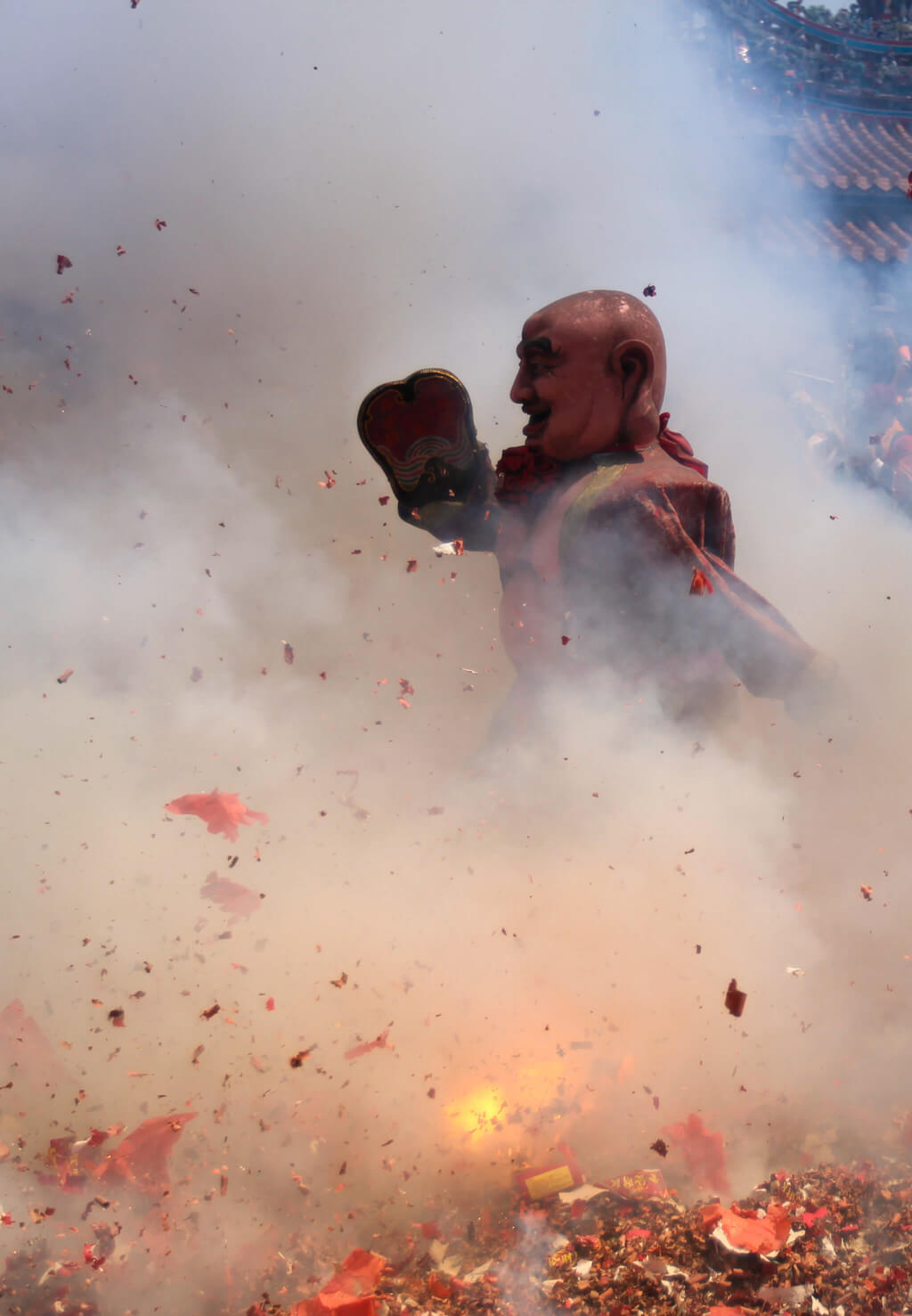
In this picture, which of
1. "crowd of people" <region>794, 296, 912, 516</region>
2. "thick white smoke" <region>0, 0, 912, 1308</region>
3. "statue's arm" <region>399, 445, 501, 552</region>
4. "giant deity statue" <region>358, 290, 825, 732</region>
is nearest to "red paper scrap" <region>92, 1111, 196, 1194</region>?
"thick white smoke" <region>0, 0, 912, 1308</region>

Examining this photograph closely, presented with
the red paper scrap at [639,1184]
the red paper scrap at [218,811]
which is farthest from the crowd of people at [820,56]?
the red paper scrap at [639,1184]

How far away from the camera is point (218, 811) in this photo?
9.74 feet

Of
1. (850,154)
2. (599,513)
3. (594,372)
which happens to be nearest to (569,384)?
(594,372)

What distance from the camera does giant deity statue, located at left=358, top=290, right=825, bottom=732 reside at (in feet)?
8.06

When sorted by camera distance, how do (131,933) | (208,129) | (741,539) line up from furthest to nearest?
(741,539) → (208,129) → (131,933)

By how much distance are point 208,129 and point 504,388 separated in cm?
121

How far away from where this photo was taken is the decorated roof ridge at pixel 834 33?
5207mm

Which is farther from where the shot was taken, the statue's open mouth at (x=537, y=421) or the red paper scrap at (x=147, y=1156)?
the statue's open mouth at (x=537, y=421)

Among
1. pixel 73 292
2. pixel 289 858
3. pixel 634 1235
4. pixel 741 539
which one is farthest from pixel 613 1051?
pixel 73 292

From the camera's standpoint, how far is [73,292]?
130 inches

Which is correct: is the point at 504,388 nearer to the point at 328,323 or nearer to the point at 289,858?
the point at 328,323

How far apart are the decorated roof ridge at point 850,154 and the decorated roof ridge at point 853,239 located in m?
0.18

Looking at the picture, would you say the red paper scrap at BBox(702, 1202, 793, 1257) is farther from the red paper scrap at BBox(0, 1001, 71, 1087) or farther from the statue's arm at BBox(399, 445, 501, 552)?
the statue's arm at BBox(399, 445, 501, 552)

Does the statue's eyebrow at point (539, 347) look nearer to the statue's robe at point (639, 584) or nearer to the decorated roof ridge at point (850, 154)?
→ the statue's robe at point (639, 584)
